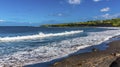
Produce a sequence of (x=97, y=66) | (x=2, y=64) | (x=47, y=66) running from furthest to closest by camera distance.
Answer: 1. (x=2, y=64)
2. (x=47, y=66)
3. (x=97, y=66)

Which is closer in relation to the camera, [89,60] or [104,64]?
[104,64]

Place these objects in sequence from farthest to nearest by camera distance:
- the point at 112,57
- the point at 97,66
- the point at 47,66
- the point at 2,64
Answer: the point at 112,57, the point at 2,64, the point at 47,66, the point at 97,66

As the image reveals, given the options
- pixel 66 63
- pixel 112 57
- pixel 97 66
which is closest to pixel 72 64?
pixel 66 63

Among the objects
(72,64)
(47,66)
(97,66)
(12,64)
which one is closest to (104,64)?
(97,66)

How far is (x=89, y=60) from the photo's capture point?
1515cm

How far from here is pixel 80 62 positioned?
14.5 metres

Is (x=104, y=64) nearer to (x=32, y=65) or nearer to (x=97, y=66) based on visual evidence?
(x=97, y=66)

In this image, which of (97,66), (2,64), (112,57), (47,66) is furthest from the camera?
(112,57)

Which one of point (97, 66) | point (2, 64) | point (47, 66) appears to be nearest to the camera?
point (97, 66)

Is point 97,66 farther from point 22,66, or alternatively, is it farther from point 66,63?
point 22,66

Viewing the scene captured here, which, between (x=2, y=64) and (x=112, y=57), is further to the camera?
(x=112, y=57)

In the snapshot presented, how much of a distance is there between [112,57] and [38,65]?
5.17 metres

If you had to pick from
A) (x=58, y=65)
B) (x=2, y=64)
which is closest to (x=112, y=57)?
(x=58, y=65)

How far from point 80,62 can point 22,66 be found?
342 cm
